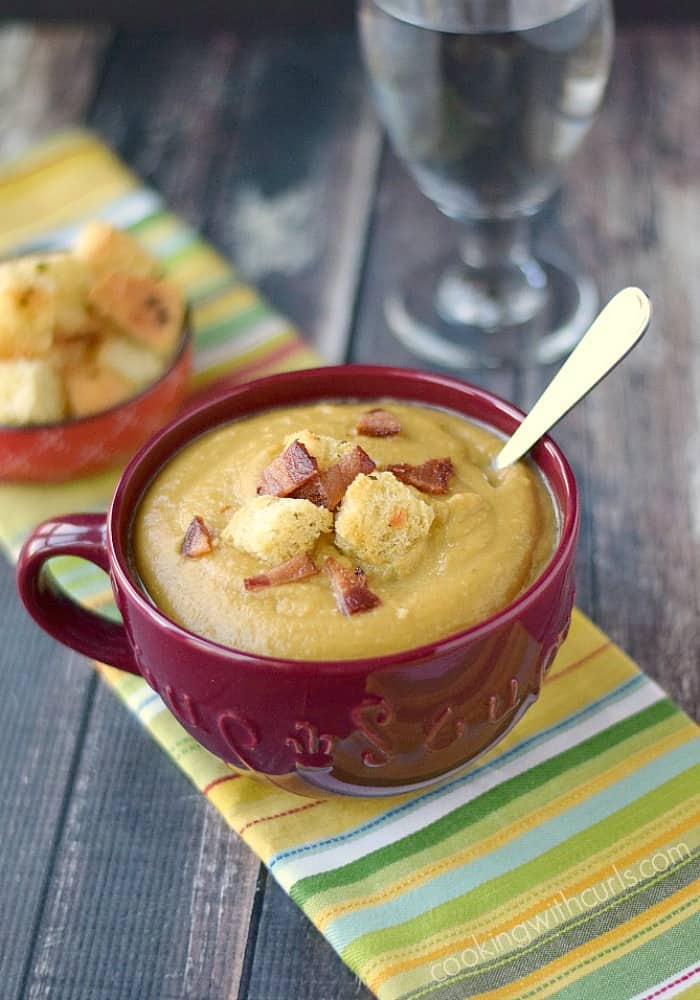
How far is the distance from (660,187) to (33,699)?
158cm

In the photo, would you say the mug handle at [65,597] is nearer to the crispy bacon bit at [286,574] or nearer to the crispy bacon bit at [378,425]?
the crispy bacon bit at [286,574]

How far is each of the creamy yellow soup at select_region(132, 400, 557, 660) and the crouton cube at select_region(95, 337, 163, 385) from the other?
1.21 feet

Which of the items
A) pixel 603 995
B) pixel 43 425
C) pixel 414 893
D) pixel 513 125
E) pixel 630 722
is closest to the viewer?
pixel 603 995

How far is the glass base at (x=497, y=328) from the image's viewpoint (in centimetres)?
218

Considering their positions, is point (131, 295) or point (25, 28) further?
point (25, 28)

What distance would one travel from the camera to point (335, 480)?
1407 mm

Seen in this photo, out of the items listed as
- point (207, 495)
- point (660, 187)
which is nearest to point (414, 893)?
point (207, 495)

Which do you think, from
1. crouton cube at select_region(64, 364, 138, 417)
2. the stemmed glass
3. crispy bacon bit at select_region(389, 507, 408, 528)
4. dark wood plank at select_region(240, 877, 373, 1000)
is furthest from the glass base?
dark wood plank at select_region(240, 877, 373, 1000)

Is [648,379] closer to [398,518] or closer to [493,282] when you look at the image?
[493,282]

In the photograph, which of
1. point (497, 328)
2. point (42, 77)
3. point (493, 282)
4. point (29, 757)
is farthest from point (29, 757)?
point (42, 77)

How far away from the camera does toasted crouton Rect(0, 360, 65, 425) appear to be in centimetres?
182

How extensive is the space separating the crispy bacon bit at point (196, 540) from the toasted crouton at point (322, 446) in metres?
0.14

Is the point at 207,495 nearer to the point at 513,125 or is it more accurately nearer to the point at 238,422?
the point at 238,422

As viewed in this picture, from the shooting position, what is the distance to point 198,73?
2.96 meters
